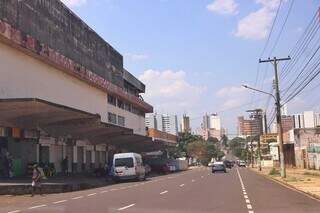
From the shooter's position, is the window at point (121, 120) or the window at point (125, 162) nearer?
the window at point (125, 162)

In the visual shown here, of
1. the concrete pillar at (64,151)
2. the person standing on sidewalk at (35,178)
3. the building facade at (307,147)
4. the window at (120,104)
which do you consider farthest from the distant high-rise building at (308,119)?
the person standing on sidewalk at (35,178)

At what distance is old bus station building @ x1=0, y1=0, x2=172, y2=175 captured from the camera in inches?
1543

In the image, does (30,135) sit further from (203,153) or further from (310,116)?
(203,153)

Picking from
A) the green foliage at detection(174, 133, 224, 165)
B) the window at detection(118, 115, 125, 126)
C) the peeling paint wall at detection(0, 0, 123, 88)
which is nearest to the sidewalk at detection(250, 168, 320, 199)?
the peeling paint wall at detection(0, 0, 123, 88)

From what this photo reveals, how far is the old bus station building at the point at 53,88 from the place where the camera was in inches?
1543

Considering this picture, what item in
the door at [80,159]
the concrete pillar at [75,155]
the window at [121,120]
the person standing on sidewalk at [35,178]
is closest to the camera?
the person standing on sidewalk at [35,178]

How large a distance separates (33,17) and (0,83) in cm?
653

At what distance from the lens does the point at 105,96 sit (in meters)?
69.1

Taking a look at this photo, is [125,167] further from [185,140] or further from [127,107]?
[185,140]

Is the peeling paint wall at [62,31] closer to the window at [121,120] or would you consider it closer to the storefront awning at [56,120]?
the storefront awning at [56,120]

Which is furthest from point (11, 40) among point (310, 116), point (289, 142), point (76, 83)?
A: point (310, 116)

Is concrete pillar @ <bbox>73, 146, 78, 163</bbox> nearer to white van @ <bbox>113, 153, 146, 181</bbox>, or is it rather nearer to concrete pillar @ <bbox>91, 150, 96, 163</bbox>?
concrete pillar @ <bbox>91, 150, 96, 163</bbox>

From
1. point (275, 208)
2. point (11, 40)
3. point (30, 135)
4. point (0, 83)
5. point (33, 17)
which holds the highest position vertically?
point (33, 17)

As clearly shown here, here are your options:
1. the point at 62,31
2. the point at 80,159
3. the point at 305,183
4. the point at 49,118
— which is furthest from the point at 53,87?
the point at 305,183
